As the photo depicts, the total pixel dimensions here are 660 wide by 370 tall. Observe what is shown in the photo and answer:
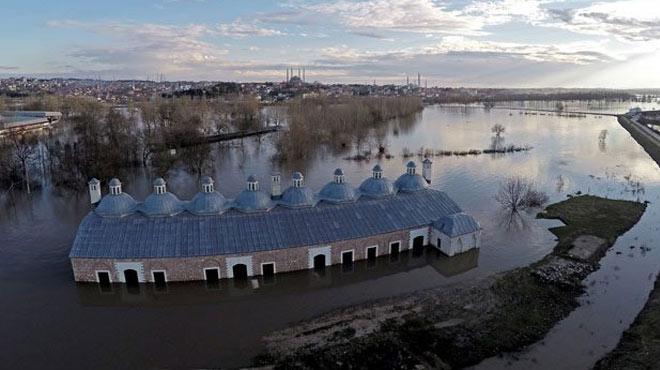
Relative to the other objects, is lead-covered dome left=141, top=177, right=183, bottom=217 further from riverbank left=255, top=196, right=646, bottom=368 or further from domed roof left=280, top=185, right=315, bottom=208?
riverbank left=255, top=196, right=646, bottom=368

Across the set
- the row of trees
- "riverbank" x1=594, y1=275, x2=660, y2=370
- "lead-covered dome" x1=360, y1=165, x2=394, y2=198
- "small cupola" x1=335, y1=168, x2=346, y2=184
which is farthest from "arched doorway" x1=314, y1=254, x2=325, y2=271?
the row of trees

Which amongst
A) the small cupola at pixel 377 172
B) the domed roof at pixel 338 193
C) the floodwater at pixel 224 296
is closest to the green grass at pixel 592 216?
the floodwater at pixel 224 296

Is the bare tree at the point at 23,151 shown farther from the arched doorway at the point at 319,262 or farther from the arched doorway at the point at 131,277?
the arched doorway at the point at 319,262

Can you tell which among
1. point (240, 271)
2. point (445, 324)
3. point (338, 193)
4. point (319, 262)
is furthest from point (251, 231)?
point (445, 324)

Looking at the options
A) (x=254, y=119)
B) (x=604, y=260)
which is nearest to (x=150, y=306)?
(x=604, y=260)

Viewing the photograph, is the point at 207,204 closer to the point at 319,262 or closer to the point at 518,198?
the point at 319,262

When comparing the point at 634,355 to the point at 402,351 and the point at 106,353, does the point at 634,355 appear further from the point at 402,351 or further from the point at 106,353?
the point at 106,353

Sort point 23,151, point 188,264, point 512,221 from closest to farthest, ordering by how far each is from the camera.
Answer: point 188,264 < point 512,221 < point 23,151
